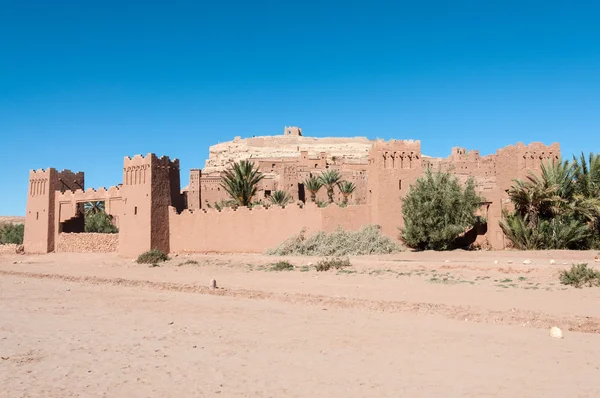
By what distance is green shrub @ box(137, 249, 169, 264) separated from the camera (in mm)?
25031

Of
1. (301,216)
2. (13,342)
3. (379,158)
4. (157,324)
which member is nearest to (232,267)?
(301,216)

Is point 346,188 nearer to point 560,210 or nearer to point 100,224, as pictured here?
point 100,224

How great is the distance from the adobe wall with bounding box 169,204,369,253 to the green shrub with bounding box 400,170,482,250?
2.58 metres

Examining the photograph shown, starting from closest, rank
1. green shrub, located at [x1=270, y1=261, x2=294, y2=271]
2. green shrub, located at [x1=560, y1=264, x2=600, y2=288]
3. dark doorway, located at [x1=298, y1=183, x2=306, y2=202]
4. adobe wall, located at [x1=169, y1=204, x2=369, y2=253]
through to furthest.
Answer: green shrub, located at [x1=560, y1=264, x2=600, y2=288] → green shrub, located at [x1=270, y1=261, x2=294, y2=271] → adobe wall, located at [x1=169, y1=204, x2=369, y2=253] → dark doorway, located at [x1=298, y1=183, x2=306, y2=202]

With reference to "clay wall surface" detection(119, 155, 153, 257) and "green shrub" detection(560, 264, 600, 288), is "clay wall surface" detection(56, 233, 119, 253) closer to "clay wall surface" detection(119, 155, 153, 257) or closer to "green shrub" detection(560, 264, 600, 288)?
"clay wall surface" detection(119, 155, 153, 257)

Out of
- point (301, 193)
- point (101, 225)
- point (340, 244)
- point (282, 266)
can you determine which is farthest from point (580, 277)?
point (301, 193)

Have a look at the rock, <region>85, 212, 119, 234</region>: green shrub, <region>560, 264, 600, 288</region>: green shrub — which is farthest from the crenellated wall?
the rock

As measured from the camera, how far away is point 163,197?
27312mm

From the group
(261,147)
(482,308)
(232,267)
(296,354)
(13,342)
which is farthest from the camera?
(261,147)

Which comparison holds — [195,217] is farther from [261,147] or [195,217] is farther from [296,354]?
[261,147]

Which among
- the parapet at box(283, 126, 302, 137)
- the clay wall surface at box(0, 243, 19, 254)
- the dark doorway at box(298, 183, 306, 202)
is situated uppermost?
the parapet at box(283, 126, 302, 137)

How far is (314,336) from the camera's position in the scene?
29.4ft

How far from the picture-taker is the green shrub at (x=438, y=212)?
73.5 ft

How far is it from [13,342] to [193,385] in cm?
419
